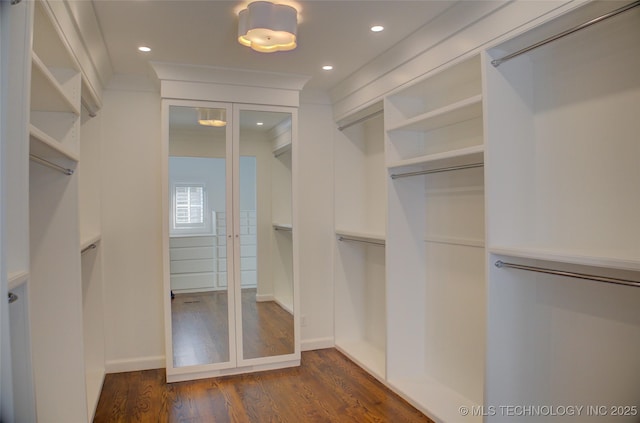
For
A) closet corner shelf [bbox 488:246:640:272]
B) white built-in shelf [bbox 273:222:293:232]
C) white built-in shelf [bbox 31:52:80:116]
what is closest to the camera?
closet corner shelf [bbox 488:246:640:272]

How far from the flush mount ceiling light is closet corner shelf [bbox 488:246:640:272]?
166cm

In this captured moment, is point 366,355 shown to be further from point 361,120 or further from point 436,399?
point 361,120

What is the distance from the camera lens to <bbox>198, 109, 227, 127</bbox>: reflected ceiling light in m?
3.50

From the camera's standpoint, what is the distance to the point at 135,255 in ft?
12.2

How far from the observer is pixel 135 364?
3.70 m

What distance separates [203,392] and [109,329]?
3.46 feet

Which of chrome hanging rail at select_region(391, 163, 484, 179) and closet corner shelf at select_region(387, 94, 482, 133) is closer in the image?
closet corner shelf at select_region(387, 94, 482, 133)

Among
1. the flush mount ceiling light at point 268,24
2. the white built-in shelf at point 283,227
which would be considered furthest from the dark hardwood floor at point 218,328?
the flush mount ceiling light at point 268,24

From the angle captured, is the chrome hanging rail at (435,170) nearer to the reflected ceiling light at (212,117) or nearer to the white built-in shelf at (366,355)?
the reflected ceiling light at (212,117)

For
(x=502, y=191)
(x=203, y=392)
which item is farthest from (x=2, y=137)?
(x=203, y=392)

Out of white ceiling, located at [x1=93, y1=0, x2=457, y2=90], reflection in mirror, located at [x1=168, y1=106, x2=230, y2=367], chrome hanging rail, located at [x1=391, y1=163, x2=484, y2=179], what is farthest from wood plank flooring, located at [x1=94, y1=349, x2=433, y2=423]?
white ceiling, located at [x1=93, y1=0, x2=457, y2=90]

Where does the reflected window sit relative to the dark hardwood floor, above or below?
above

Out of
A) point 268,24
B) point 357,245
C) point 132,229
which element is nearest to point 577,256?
point 268,24

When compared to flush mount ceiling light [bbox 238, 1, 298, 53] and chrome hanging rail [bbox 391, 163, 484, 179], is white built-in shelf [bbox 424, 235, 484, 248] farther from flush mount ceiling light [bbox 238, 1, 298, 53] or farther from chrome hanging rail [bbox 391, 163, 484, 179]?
flush mount ceiling light [bbox 238, 1, 298, 53]
